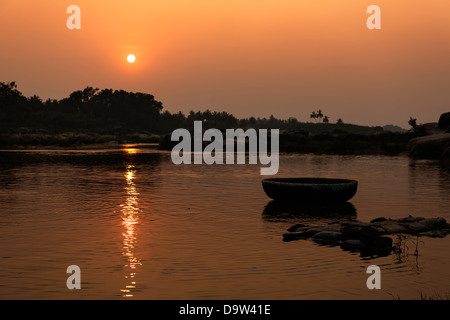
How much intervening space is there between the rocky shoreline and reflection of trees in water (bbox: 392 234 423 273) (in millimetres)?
269

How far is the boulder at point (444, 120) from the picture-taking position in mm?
76750

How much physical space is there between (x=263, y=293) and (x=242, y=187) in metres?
20.9

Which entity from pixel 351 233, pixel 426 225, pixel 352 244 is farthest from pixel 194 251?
pixel 426 225

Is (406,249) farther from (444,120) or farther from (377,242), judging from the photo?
(444,120)

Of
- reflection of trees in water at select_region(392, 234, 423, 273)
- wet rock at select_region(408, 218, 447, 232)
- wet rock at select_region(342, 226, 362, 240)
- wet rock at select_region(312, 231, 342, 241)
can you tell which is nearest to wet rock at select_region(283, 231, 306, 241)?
wet rock at select_region(312, 231, 342, 241)

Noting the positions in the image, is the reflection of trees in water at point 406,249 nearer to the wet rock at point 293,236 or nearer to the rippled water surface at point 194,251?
the rippled water surface at point 194,251

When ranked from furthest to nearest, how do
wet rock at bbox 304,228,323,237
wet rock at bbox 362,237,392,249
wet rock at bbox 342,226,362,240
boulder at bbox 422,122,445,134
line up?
boulder at bbox 422,122,445,134
wet rock at bbox 304,228,323,237
wet rock at bbox 342,226,362,240
wet rock at bbox 362,237,392,249

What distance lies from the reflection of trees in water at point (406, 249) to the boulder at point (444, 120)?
65387 millimetres

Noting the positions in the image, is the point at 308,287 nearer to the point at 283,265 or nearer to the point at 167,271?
the point at 283,265

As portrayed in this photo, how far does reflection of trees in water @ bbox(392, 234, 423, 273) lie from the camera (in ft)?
42.9

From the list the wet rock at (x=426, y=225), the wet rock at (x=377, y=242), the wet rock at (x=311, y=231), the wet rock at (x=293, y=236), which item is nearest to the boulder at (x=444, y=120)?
the wet rock at (x=426, y=225)

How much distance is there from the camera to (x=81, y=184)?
107ft

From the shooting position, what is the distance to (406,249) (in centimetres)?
1432

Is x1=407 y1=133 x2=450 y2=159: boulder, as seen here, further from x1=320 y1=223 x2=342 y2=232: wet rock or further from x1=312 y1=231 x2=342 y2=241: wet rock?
x1=312 y1=231 x2=342 y2=241: wet rock
